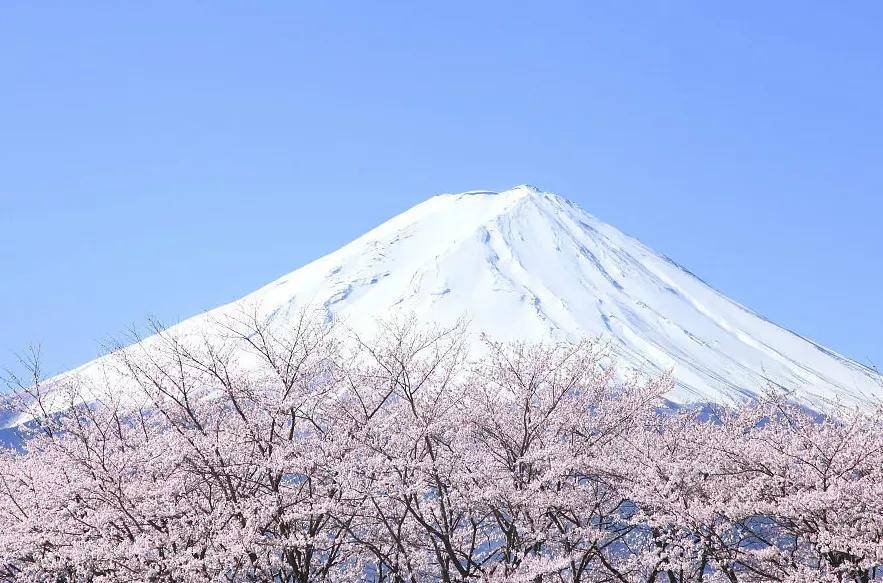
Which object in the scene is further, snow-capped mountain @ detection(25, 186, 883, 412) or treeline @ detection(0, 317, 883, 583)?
snow-capped mountain @ detection(25, 186, 883, 412)

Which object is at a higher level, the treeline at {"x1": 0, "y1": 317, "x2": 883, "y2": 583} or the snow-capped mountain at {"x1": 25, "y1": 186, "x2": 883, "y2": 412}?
the snow-capped mountain at {"x1": 25, "y1": 186, "x2": 883, "y2": 412}

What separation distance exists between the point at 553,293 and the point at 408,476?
75.1 metres

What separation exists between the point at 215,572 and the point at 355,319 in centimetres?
7339

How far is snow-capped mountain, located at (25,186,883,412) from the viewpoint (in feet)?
253

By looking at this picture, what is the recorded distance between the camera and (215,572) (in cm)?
1185

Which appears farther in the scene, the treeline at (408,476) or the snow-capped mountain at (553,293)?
the snow-capped mountain at (553,293)

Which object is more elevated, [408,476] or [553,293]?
[553,293]

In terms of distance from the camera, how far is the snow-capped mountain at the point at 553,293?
7706 centimetres

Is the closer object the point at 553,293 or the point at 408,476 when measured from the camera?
the point at 408,476

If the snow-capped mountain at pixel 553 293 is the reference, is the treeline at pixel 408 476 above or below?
below

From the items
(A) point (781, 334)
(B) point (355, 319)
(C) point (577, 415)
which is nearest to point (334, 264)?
(B) point (355, 319)

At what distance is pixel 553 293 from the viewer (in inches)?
3408

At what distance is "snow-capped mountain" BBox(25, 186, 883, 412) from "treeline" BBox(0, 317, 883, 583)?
1992 inches

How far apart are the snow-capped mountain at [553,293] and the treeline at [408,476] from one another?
50.6 metres
